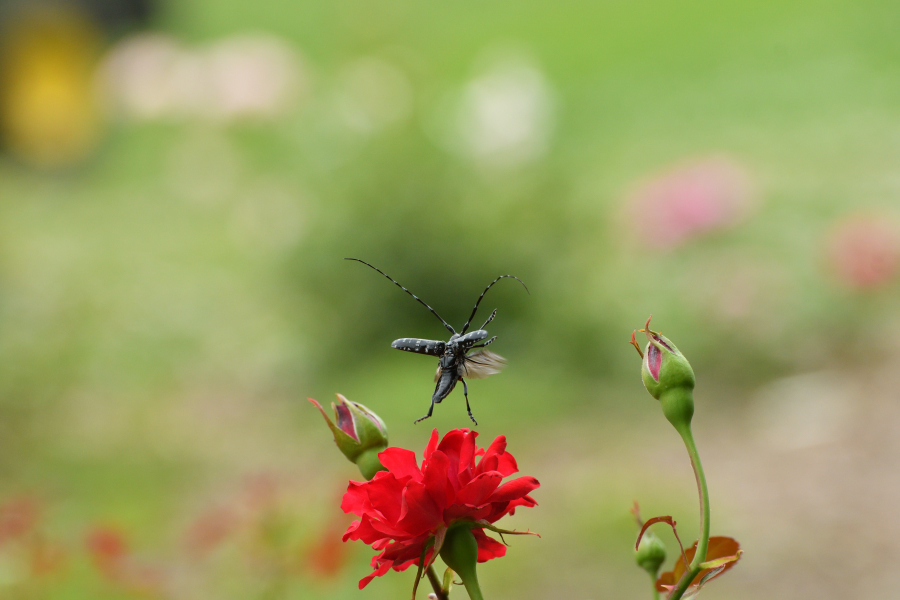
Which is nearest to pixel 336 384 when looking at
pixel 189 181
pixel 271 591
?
pixel 271 591

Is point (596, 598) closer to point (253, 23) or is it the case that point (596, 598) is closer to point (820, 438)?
point (820, 438)

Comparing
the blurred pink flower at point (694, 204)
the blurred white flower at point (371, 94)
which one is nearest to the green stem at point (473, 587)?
the blurred pink flower at point (694, 204)

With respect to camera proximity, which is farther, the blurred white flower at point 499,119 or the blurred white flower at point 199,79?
the blurred white flower at point 199,79

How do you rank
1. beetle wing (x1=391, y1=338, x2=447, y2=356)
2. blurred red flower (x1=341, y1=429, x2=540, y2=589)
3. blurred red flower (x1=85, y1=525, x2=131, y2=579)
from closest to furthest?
blurred red flower (x1=341, y1=429, x2=540, y2=589), beetle wing (x1=391, y1=338, x2=447, y2=356), blurred red flower (x1=85, y1=525, x2=131, y2=579)

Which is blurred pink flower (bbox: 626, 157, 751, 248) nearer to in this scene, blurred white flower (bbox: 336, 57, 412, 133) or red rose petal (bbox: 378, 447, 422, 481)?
blurred white flower (bbox: 336, 57, 412, 133)

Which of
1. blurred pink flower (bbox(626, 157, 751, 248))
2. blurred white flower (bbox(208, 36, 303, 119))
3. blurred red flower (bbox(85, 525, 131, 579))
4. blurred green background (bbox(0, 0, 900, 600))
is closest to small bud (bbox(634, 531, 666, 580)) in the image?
blurred green background (bbox(0, 0, 900, 600))

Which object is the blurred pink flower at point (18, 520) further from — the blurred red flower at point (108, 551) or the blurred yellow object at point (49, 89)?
the blurred yellow object at point (49, 89)

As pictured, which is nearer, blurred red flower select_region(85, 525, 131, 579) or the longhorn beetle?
the longhorn beetle

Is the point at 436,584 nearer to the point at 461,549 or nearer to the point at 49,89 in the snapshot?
the point at 461,549
